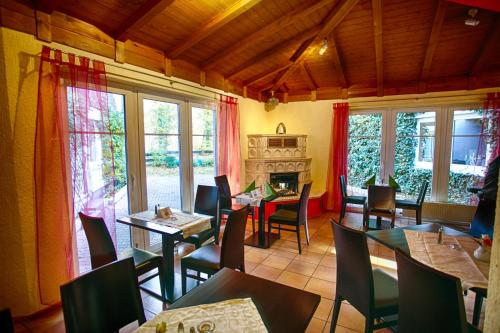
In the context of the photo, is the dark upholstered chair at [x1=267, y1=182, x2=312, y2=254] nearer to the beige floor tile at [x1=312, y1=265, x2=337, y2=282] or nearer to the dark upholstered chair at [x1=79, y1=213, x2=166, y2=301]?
the beige floor tile at [x1=312, y1=265, x2=337, y2=282]

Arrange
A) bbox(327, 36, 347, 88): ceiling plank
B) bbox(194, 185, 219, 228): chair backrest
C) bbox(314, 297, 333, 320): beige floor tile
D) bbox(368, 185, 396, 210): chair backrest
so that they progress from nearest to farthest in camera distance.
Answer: bbox(314, 297, 333, 320): beige floor tile, bbox(194, 185, 219, 228): chair backrest, bbox(368, 185, 396, 210): chair backrest, bbox(327, 36, 347, 88): ceiling plank

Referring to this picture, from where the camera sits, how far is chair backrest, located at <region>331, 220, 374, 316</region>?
5.14ft

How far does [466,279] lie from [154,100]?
343cm

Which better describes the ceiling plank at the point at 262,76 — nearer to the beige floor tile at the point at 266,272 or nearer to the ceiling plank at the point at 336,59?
the ceiling plank at the point at 336,59

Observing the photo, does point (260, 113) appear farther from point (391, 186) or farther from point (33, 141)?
point (33, 141)

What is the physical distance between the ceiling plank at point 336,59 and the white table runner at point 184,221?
3163 mm

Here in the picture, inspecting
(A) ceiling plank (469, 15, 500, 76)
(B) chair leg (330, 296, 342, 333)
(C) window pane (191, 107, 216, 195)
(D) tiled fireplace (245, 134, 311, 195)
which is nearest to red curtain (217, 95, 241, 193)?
(C) window pane (191, 107, 216, 195)

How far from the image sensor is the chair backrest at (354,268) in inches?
61.7

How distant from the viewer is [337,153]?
5246mm

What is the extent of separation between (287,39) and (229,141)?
1.82 meters

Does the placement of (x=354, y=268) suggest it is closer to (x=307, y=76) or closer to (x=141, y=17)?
(x=141, y=17)

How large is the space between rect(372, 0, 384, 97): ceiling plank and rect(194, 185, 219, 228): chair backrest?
9.58 feet

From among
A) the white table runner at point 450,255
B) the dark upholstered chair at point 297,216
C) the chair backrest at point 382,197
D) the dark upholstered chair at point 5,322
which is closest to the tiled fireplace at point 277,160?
the dark upholstered chair at point 297,216

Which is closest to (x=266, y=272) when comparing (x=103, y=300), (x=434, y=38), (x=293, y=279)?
(x=293, y=279)
